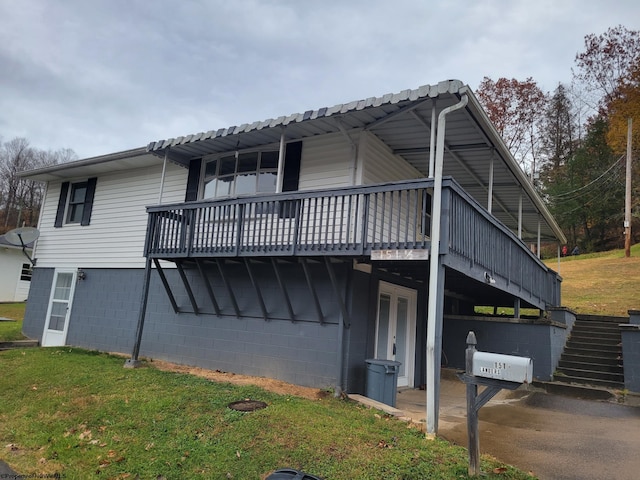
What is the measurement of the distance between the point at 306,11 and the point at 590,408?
37.8ft

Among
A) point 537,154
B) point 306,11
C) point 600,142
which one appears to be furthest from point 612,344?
point 537,154

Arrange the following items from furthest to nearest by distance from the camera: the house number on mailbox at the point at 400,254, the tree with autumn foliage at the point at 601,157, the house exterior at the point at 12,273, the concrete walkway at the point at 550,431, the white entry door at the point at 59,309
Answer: the tree with autumn foliage at the point at 601,157, the house exterior at the point at 12,273, the white entry door at the point at 59,309, the house number on mailbox at the point at 400,254, the concrete walkway at the point at 550,431

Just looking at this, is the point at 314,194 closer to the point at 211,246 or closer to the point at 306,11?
the point at 211,246

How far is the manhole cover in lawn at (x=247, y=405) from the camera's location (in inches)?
227

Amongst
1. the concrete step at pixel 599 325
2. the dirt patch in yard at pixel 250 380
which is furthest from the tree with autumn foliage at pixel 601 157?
the dirt patch in yard at pixel 250 380

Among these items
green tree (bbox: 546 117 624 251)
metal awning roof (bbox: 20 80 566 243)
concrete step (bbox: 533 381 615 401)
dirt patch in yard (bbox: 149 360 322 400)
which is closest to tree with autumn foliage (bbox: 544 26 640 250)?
green tree (bbox: 546 117 624 251)

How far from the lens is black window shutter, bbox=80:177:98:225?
12281mm

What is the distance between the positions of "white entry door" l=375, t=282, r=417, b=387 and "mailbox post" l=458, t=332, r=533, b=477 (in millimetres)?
4344

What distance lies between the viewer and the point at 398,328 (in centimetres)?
930

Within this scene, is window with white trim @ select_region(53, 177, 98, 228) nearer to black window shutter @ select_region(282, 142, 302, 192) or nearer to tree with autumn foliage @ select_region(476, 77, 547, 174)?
black window shutter @ select_region(282, 142, 302, 192)

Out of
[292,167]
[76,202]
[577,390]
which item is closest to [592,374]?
[577,390]

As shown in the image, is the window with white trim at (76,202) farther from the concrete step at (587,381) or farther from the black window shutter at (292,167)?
the concrete step at (587,381)

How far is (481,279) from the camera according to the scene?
7.43 meters

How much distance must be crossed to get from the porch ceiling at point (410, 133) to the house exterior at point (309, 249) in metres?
0.04
